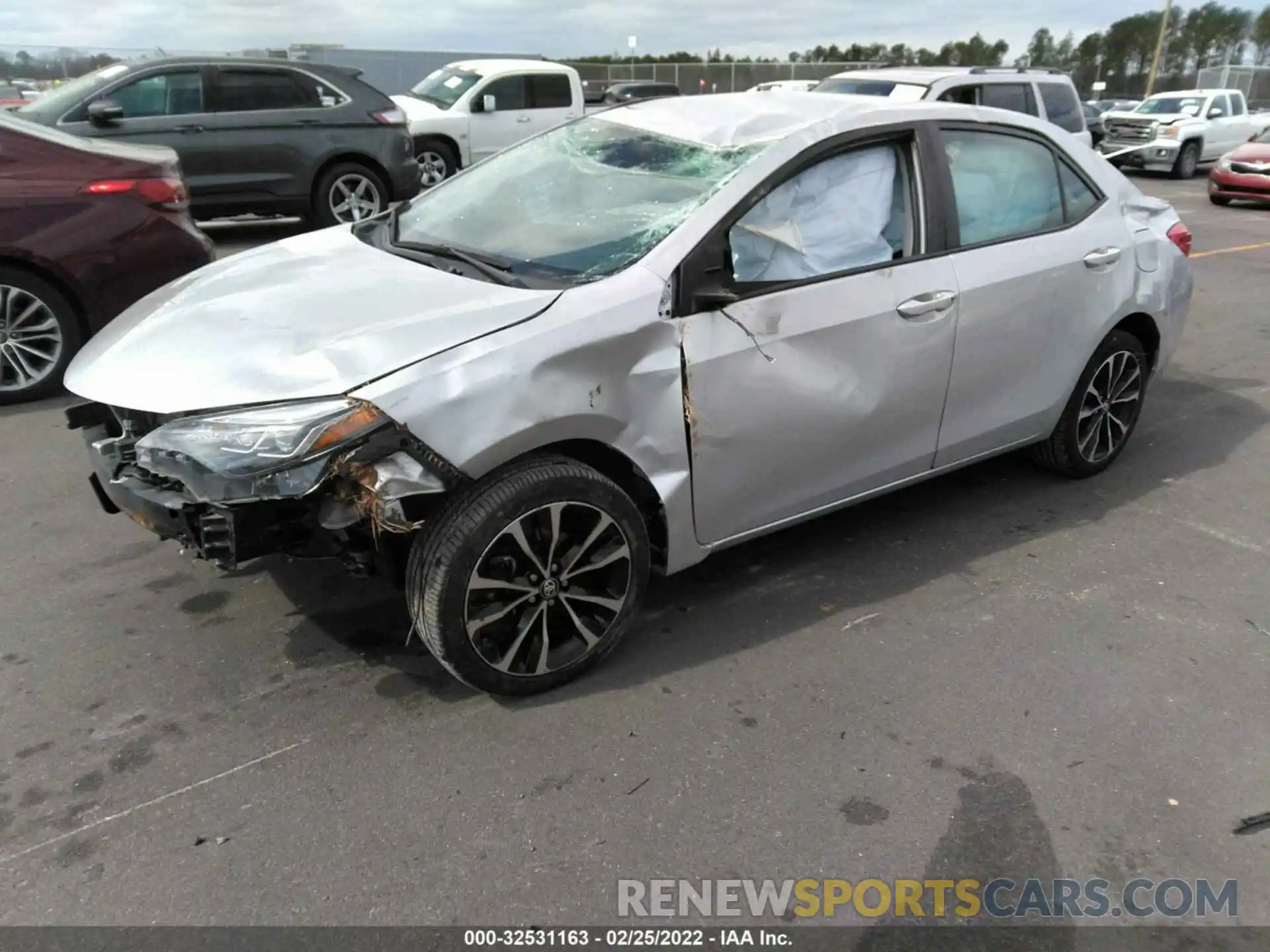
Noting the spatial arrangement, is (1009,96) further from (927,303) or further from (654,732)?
(654,732)

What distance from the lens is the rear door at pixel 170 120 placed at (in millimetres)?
8992

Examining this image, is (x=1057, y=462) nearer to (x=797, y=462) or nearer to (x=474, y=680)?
(x=797, y=462)

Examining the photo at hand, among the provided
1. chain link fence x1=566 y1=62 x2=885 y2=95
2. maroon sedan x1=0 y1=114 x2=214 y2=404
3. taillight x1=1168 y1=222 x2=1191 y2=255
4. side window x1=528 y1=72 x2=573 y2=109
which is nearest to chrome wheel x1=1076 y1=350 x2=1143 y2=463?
taillight x1=1168 y1=222 x2=1191 y2=255

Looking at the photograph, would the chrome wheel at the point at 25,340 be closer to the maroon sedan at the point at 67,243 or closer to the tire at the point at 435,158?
the maroon sedan at the point at 67,243

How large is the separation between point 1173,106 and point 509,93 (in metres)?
14.4

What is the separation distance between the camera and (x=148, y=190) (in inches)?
221

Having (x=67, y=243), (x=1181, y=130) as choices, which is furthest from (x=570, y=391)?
(x=1181, y=130)

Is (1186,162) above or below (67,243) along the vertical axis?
below

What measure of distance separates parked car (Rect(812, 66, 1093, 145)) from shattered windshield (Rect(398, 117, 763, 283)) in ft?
23.3

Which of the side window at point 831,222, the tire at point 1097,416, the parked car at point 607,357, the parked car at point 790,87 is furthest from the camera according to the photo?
the tire at point 1097,416

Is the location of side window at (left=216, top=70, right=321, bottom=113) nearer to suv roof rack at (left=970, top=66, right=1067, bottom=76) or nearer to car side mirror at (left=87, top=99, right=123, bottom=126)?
car side mirror at (left=87, top=99, right=123, bottom=126)

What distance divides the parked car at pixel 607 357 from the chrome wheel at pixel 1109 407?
0.87 feet

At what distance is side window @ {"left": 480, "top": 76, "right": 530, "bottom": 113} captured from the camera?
48.0 ft

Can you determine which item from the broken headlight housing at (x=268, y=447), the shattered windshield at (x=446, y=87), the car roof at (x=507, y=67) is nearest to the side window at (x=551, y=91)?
the car roof at (x=507, y=67)
